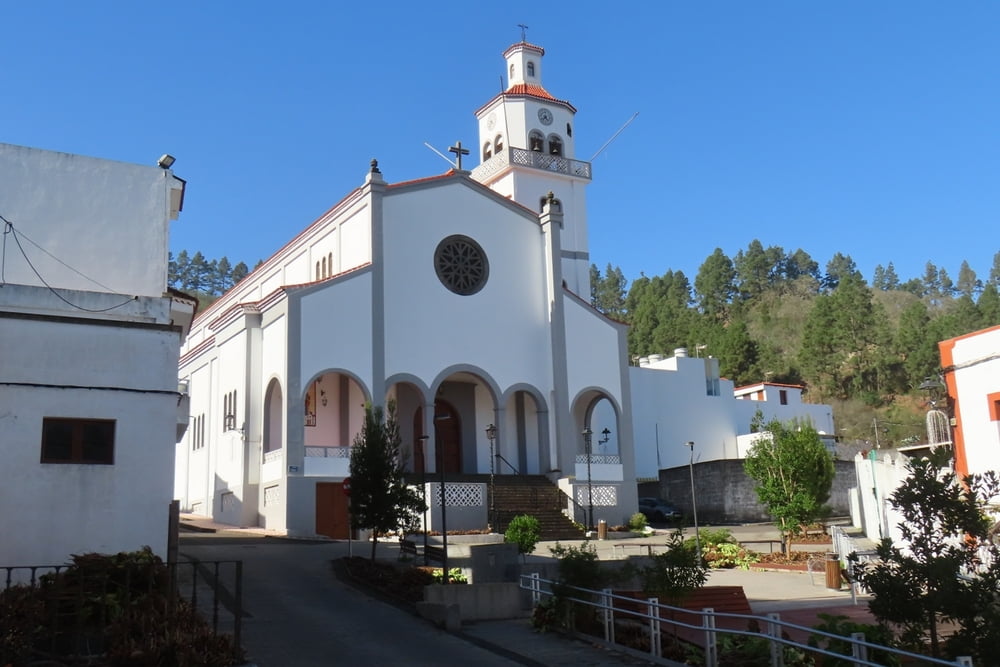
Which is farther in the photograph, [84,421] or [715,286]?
[715,286]

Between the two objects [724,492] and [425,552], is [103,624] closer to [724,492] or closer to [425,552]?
[425,552]

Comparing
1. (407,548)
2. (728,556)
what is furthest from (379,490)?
(728,556)

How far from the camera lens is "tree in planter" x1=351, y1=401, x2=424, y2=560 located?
22.0 metres

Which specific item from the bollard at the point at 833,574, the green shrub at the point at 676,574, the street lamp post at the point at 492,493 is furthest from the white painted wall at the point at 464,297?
the green shrub at the point at 676,574

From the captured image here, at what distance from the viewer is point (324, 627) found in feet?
53.1

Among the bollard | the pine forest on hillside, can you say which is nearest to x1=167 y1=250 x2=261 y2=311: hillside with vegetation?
the pine forest on hillside

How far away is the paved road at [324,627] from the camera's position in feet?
46.1

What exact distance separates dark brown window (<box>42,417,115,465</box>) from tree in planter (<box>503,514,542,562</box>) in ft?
38.0

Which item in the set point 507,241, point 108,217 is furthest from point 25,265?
point 507,241

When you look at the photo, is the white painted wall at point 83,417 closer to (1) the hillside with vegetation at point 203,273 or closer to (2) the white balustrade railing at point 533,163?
(2) the white balustrade railing at point 533,163

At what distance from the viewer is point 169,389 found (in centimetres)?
1578

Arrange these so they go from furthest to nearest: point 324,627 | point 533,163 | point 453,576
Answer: point 533,163
point 453,576
point 324,627

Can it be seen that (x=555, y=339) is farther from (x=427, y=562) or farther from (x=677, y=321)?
(x=677, y=321)

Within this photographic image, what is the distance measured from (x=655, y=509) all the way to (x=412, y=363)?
1342 cm
